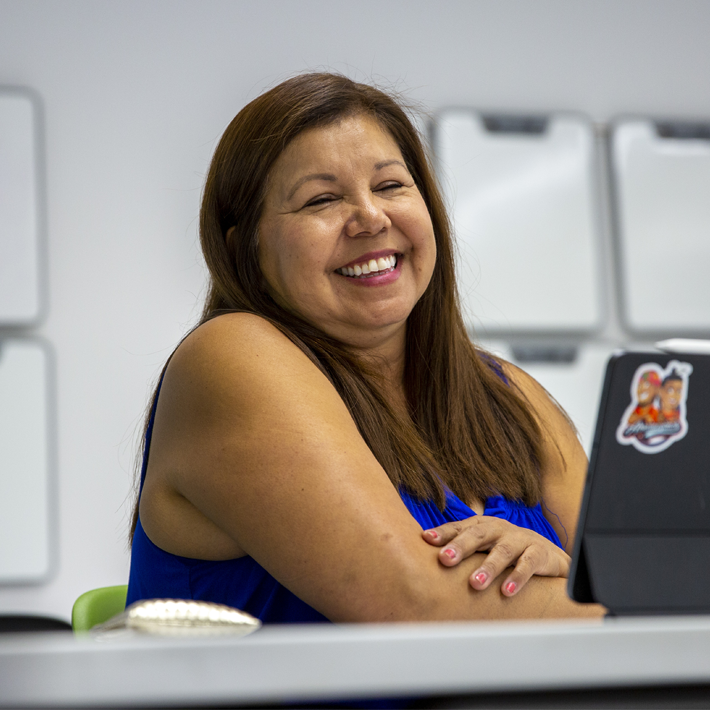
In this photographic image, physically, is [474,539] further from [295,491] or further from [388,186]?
[388,186]

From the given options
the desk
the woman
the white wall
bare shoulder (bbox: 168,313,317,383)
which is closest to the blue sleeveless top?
the woman

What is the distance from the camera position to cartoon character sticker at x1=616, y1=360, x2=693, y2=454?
0.68 meters

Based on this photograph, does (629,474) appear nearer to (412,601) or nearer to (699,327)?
(412,601)

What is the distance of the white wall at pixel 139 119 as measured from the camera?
102 inches

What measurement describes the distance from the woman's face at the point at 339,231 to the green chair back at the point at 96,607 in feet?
1.90

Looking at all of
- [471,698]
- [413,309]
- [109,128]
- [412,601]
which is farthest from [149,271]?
[471,698]

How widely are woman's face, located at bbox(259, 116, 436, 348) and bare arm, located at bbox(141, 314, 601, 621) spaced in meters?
0.21

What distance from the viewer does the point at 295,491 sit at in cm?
102

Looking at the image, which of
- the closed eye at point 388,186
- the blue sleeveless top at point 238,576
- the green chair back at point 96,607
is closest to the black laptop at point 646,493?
the blue sleeveless top at point 238,576

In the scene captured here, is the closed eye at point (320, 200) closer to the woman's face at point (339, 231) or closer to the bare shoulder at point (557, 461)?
the woman's face at point (339, 231)

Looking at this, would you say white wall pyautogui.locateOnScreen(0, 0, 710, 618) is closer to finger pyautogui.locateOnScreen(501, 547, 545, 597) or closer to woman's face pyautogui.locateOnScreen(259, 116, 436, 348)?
woman's face pyautogui.locateOnScreen(259, 116, 436, 348)

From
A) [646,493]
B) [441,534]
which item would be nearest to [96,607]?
[441,534]

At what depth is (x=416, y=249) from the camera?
1.49 metres

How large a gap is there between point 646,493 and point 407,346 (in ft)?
2.92
